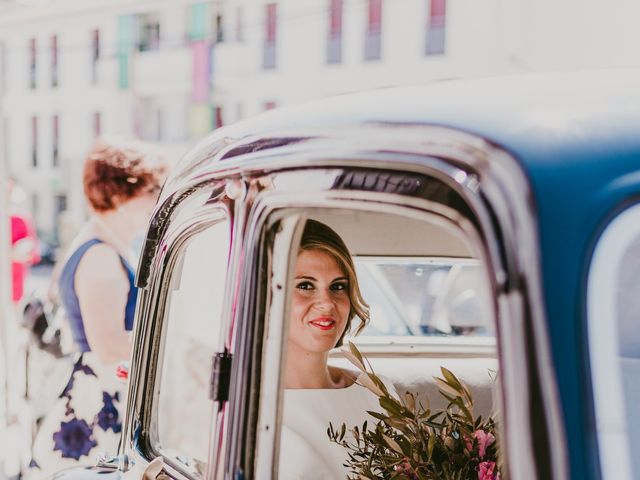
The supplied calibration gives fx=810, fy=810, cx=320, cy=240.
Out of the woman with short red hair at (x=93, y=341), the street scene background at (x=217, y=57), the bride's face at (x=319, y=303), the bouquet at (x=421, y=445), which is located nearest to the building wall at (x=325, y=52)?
the street scene background at (x=217, y=57)

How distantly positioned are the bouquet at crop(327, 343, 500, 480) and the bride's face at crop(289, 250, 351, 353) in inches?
5.5

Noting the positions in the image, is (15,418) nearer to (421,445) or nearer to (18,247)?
→ (18,247)

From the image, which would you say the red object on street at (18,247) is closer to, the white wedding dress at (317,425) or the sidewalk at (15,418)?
the sidewalk at (15,418)

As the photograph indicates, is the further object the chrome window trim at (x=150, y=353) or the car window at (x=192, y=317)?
the chrome window trim at (x=150, y=353)

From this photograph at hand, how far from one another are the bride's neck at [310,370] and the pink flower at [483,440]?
37 centimetres

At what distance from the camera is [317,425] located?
163cm

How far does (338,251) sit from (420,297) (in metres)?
1.53

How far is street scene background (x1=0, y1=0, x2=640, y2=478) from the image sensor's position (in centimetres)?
1930

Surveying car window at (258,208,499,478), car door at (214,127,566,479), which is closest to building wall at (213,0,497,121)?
car window at (258,208,499,478)

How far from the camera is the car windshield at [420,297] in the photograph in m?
2.58

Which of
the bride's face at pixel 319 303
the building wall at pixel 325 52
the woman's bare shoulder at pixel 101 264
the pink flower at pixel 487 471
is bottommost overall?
the pink flower at pixel 487 471

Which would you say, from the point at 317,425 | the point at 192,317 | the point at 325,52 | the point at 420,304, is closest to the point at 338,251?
the point at 317,425

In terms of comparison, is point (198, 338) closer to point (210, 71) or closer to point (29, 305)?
point (29, 305)

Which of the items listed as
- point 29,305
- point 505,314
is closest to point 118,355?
point 29,305
